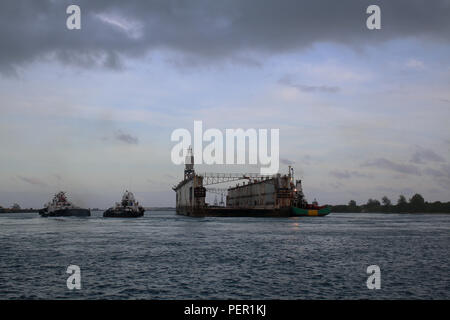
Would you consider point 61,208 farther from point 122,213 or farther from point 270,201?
point 270,201

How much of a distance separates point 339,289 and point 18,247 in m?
37.1

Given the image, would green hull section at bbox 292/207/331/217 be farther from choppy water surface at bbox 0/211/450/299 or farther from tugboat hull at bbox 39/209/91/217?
choppy water surface at bbox 0/211/450/299

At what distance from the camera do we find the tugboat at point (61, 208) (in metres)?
155

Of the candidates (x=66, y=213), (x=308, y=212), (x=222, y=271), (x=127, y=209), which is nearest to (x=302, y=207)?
(x=308, y=212)

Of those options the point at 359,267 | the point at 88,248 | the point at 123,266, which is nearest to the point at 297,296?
the point at 359,267

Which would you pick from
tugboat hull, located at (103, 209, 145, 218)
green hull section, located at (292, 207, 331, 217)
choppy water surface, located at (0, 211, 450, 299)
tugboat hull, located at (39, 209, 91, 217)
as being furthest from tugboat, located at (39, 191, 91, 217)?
choppy water surface, located at (0, 211, 450, 299)

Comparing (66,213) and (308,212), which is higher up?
(308,212)

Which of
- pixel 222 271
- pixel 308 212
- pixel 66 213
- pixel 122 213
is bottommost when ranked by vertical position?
pixel 66 213

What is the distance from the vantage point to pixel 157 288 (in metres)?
25.3

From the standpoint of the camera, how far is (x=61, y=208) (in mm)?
155375

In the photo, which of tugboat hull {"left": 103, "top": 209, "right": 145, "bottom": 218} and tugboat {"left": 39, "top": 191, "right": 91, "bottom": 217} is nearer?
tugboat hull {"left": 103, "top": 209, "right": 145, "bottom": 218}

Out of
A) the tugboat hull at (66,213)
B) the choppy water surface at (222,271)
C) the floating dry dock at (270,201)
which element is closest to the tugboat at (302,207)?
the floating dry dock at (270,201)

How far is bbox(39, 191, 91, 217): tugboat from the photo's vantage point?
155125 mm
